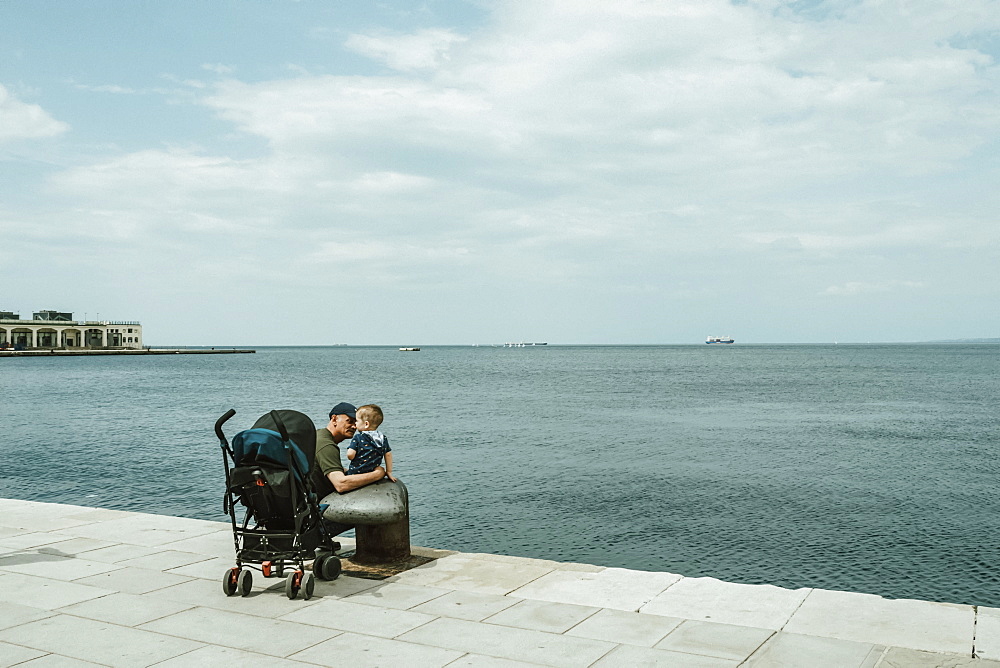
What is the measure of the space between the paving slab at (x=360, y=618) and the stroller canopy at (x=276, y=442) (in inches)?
48.4

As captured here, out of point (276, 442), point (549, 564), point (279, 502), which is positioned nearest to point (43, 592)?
point (279, 502)

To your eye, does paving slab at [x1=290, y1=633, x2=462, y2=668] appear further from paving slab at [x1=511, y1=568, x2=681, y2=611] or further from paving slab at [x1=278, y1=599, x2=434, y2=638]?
paving slab at [x1=511, y1=568, x2=681, y2=611]

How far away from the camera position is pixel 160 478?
26.6 metres

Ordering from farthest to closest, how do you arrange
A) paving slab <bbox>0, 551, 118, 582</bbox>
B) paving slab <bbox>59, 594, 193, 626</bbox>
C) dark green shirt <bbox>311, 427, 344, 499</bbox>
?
dark green shirt <bbox>311, 427, 344, 499</bbox>, paving slab <bbox>0, 551, 118, 582</bbox>, paving slab <bbox>59, 594, 193, 626</bbox>

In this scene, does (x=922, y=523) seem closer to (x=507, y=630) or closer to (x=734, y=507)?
(x=734, y=507)

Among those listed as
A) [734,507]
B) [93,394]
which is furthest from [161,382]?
[734,507]

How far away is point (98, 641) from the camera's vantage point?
631 centimetres

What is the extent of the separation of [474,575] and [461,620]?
4.79 ft

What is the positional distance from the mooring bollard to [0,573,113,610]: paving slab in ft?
7.34

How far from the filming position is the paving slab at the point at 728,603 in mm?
6869

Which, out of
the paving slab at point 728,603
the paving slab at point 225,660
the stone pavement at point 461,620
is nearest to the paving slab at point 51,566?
the stone pavement at point 461,620

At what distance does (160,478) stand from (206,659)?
22558 millimetres

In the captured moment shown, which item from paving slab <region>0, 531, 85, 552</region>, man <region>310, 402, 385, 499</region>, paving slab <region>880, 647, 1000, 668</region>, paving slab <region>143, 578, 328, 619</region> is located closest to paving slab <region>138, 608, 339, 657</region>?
paving slab <region>143, 578, 328, 619</region>

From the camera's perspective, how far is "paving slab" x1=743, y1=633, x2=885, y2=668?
5.77m
